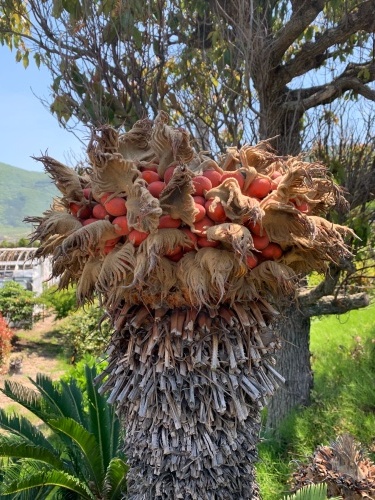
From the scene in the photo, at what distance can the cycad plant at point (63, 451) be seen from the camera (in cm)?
278

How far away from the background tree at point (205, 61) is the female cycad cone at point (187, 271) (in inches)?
104

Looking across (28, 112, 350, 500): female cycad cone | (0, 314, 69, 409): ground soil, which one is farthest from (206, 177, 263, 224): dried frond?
(0, 314, 69, 409): ground soil

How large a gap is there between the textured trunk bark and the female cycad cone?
12.1 feet

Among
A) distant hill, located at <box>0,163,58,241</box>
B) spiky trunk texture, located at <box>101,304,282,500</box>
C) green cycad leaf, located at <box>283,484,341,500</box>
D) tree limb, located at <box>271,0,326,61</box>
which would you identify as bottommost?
green cycad leaf, located at <box>283,484,341,500</box>

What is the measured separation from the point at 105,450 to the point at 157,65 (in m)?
3.42

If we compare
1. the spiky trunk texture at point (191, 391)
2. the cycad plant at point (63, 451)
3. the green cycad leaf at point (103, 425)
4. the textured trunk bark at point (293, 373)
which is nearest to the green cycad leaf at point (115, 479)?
the cycad plant at point (63, 451)

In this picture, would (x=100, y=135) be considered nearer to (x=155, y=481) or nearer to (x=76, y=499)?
(x=155, y=481)

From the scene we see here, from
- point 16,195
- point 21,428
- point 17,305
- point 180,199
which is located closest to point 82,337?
point 17,305

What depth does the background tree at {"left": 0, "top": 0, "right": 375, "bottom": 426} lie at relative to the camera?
3.91 m

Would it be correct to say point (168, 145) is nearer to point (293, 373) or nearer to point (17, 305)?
point (293, 373)

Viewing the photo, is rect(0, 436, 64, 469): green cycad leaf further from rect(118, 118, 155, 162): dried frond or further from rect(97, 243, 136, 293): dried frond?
rect(118, 118, 155, 162): dried frond

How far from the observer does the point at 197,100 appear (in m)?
4.47

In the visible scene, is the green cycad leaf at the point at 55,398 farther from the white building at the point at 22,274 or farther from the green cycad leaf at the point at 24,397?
the white building at the point at 22,274

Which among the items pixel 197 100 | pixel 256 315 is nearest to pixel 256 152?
pixel 256 315
